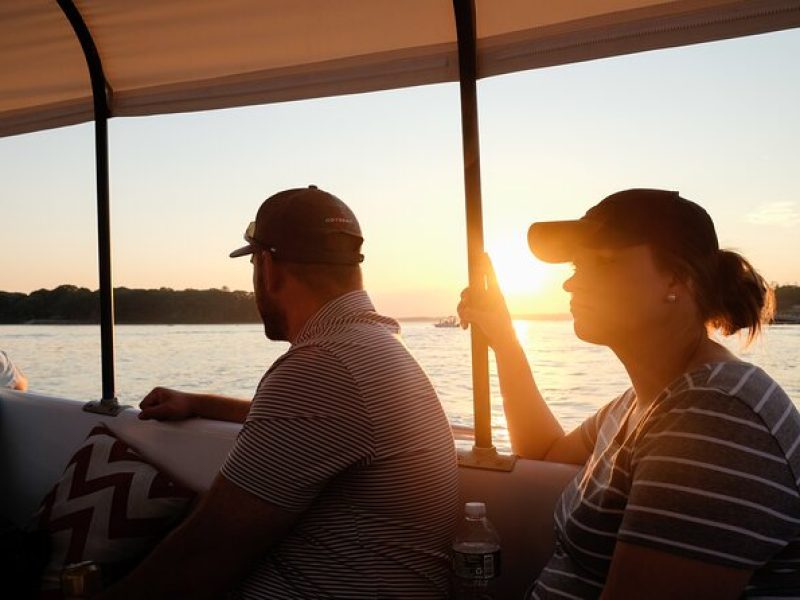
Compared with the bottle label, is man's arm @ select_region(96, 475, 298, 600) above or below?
above

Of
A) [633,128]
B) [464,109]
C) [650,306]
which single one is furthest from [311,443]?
[633,128]

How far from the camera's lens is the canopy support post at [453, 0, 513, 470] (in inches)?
86.6

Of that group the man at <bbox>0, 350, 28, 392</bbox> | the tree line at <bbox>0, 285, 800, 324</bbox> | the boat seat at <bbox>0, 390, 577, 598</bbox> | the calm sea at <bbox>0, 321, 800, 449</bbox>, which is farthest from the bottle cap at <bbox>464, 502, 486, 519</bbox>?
the tree line at <bbox>0, 285, 800, 324</bbox>


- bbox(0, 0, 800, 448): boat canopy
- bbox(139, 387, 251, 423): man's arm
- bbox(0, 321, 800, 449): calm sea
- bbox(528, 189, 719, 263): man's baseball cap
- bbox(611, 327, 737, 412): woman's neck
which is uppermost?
bbox(0, 0, 800, 448): boat canopy

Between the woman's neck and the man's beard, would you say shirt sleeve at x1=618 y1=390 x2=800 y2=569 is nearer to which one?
the woman's neck

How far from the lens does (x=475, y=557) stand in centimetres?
164

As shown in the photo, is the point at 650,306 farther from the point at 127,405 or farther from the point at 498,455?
the point at 127,405

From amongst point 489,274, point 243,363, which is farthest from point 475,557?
point 243,363

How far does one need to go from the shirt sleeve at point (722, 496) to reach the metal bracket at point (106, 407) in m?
2.19

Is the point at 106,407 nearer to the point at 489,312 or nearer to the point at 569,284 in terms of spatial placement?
the point at 489,312

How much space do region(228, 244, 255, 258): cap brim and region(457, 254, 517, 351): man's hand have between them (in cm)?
66

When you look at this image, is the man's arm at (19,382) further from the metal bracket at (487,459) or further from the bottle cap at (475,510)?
the bottle cap at (475,510)

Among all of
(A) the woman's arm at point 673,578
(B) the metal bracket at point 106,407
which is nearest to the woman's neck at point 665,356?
(A) the woman's arm at point 673,578

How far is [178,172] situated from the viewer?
668 inches
